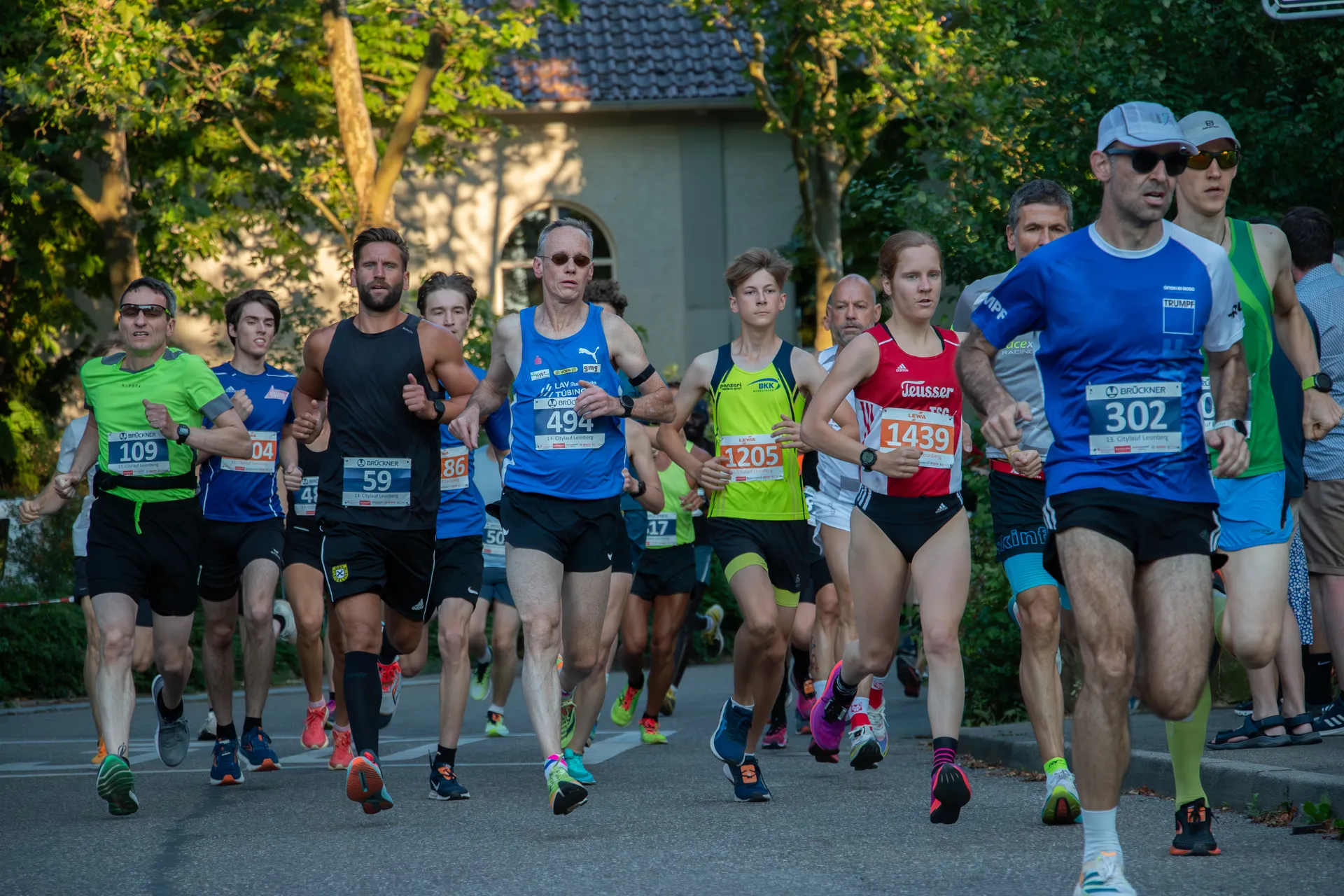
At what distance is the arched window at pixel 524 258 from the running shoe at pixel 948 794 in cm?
2383

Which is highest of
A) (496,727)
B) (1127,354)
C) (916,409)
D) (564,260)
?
(564,260)

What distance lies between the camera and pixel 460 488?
981 cm

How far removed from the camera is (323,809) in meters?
8.30

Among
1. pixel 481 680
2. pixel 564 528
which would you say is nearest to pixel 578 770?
pixel 564 528

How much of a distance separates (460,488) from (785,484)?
178 cm

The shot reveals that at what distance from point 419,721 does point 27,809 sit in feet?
19.3

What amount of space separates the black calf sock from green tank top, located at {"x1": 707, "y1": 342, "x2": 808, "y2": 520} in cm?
203

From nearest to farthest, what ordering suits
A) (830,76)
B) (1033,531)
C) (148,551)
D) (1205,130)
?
(1205,130) < (1033,531) < (148,551) < (830,76)

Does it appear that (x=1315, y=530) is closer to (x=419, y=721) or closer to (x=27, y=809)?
(x=27, y=809)

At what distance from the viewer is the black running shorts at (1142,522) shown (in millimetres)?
5352

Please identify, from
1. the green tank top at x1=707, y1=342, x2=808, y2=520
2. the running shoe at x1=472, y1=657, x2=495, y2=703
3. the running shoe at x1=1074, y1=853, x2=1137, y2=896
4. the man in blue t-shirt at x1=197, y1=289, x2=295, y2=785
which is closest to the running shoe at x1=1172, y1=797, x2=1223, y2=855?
the running shoe at x1=1074, y1=853, x2=1137, y2=896

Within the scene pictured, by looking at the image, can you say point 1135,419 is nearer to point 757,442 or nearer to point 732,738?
point 732,738

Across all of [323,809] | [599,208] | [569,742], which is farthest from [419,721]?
[599,208]

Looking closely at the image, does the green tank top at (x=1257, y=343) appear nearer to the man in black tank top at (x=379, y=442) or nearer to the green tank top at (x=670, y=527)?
the man in black tank top at (x=379, y=442)
